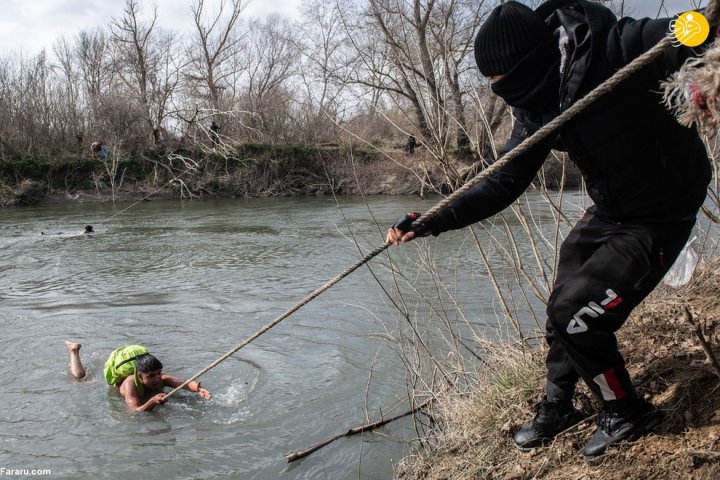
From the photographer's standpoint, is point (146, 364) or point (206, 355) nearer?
point (146, 364)

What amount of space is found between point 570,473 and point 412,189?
2442cm

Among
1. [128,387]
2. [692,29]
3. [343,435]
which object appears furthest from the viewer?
[128,387]

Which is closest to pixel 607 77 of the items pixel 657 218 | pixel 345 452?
pixel 657 218

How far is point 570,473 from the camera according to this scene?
2475mm

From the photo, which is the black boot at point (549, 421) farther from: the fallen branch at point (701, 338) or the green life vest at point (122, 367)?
Result: the green life vest at point (122, 367)

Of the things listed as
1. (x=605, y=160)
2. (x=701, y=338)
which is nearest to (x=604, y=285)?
(x=701, y=338)

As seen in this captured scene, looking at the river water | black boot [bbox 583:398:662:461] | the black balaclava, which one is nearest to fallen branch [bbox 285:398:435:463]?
the river water

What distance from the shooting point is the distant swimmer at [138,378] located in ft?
17.4

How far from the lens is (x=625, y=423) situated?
2.42 m

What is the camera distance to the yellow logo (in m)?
1.70

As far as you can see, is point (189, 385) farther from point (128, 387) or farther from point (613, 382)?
point (613, 382)

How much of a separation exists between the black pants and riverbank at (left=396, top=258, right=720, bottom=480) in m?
0.24

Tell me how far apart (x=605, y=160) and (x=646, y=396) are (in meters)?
1.19

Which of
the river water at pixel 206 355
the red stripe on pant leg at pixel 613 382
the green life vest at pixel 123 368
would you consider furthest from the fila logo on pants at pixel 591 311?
the green life vest at pixel 123 368
